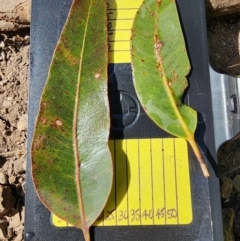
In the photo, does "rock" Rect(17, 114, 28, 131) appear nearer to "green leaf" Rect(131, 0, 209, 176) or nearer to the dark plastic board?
the dark plastic board

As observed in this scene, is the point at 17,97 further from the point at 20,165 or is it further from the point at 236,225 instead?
the point at 236,225

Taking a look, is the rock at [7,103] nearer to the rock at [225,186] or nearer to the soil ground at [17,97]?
the soil ground at [17,97]

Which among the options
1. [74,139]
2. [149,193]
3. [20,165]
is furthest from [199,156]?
[20,165]

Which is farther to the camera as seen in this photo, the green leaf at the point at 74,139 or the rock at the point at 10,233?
the rock at the point at 10,233

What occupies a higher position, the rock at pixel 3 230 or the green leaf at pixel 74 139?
the green leaf at pixel 74 139

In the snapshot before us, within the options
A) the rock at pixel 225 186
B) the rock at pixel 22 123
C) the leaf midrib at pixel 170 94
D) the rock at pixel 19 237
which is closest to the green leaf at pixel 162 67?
the leaf midrib at pixel 170 94

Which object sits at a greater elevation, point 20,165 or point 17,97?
point 17,97

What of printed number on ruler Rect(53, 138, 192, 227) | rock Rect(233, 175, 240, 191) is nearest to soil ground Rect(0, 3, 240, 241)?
printed number on ruler Rect(53, 138, 192, 227)
